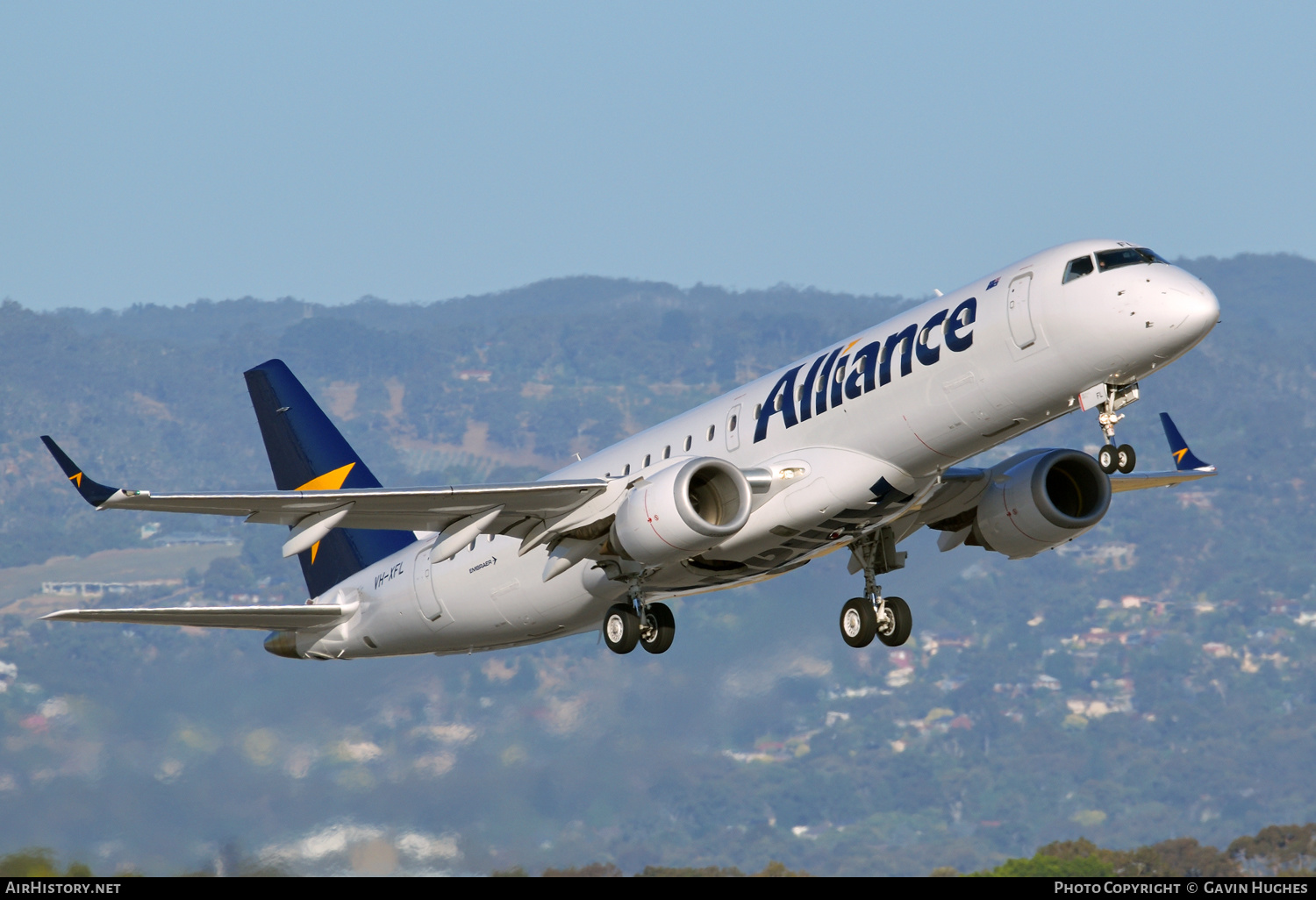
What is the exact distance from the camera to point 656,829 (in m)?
120

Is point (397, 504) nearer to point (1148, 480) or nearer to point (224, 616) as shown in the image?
point (224, 616)

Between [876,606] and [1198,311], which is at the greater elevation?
[1198,311]

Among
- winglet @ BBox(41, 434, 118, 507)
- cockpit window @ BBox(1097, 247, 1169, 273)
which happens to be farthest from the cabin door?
winglet @ BBox(41, 434, 118, 507)

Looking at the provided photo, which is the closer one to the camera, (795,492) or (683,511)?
(683,511)

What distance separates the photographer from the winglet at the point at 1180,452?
3412cm

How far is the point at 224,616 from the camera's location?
3334cm

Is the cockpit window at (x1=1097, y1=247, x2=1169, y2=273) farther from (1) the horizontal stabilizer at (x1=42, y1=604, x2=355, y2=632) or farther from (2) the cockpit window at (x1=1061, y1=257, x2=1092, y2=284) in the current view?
(1) the horizontal stabilizer at (x1=42, y1=604, x2=355, y2=632)

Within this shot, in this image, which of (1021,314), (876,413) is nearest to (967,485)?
(876,413)

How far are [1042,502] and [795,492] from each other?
652 centimetres

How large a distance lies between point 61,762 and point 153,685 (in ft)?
49.6
